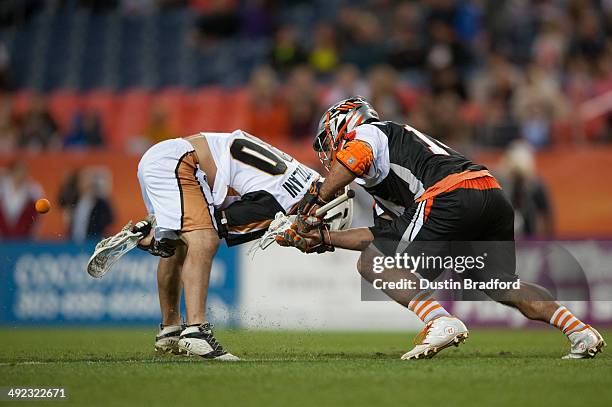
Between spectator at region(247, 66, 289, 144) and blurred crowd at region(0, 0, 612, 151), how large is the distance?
2cm

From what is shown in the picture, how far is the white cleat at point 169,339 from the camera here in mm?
9305

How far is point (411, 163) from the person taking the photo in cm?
857

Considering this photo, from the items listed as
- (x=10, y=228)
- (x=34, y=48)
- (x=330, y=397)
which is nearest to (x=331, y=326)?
(x=10, y=228)

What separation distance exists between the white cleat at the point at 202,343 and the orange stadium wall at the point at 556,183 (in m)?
7.25

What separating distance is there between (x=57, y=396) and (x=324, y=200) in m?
2.88

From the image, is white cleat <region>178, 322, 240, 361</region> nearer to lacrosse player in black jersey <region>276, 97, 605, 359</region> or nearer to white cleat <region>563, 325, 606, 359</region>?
lacrosse player in black jersey <region>276, 97, 605, 359</region>

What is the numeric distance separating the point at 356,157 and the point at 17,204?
31.1 feet

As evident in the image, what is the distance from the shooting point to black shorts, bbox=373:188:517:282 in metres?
8.43

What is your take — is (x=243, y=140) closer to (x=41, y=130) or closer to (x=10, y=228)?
(x=10, y=228)

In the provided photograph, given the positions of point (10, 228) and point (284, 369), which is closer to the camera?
point (284, 369)

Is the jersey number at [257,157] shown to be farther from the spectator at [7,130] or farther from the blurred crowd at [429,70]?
the spectator at [7,130]

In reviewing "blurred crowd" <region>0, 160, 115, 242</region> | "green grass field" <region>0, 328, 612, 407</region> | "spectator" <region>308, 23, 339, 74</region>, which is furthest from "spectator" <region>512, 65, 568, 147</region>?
"blurred crowd" <region>0, 160, 115, 242</region>

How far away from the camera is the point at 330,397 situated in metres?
6.51
